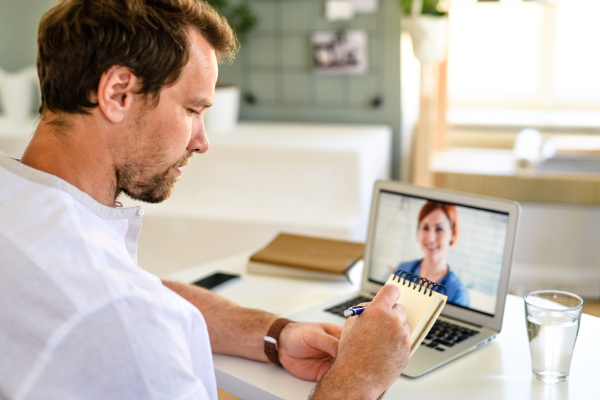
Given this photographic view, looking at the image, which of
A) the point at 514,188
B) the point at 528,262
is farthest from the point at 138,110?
the point at 528,262

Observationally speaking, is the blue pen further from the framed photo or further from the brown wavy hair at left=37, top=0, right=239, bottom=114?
the framed photo

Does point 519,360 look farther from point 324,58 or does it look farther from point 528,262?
point 324,58

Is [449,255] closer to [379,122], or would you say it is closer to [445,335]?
[445,335]

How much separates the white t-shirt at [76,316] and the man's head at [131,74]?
12 centimetres

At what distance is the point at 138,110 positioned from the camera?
32.1 inches

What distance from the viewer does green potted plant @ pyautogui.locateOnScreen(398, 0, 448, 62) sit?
2398 mm

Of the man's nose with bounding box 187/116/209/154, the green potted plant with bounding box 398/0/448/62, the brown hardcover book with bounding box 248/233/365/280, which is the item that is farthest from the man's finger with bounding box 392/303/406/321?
the green potted plant with bounding box 398/0/448/62

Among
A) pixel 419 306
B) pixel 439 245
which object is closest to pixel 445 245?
pixel 439 245

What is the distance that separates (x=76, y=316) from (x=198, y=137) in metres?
0.37

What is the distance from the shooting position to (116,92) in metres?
0.79

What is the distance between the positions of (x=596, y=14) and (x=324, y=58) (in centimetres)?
121

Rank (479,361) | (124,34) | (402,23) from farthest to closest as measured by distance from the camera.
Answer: (402,23)
(479,361)
(124,34)

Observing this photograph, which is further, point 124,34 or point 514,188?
point 514,188

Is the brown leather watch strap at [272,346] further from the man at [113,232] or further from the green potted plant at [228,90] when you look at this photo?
the green potted plant at [228,90]
